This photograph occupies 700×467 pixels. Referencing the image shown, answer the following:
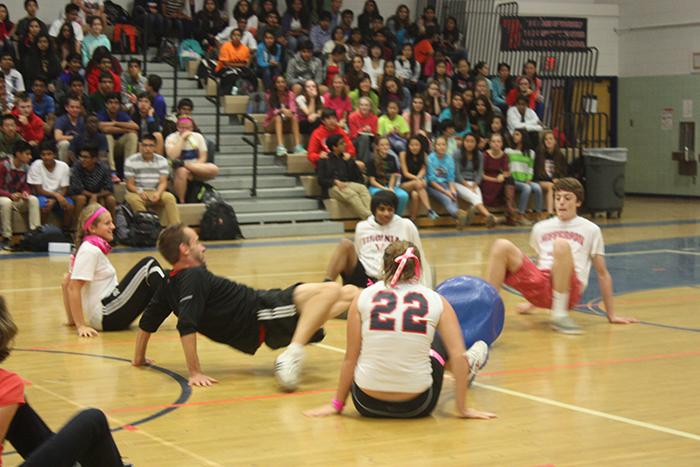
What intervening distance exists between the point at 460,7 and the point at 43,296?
48.9ft

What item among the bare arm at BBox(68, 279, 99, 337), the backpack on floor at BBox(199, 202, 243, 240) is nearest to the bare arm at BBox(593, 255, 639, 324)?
the bare arm at BBox(68, 279, 99, 337)

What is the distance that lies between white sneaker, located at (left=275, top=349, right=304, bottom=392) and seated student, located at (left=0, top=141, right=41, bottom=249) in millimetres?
8703

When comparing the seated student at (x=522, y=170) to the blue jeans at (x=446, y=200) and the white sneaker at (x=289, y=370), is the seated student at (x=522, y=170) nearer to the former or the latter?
the blue jeans at (x=446, y=200)

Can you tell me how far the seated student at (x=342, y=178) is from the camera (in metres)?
16.6

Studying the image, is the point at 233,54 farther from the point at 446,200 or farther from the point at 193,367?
the point at 193,367

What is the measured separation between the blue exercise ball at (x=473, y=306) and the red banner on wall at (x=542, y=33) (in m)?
16.8

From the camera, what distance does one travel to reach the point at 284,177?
58.3ft

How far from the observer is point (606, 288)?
8.90 meters

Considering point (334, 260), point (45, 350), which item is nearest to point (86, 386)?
point (45, 350)

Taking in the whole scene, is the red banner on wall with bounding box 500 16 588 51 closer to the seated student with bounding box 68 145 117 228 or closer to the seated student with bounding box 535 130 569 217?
the seated student with bounding box 535 130 569 217

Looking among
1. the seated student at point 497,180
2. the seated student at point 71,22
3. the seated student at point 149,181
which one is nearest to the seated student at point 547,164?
the seated student at point 497,180

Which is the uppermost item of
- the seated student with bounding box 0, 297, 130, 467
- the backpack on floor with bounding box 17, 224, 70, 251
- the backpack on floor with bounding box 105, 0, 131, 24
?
the backpack on floor with bounding box 105, 0, 131, 24

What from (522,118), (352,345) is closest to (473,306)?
(352,345)

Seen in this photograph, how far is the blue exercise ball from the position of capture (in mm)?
7227
